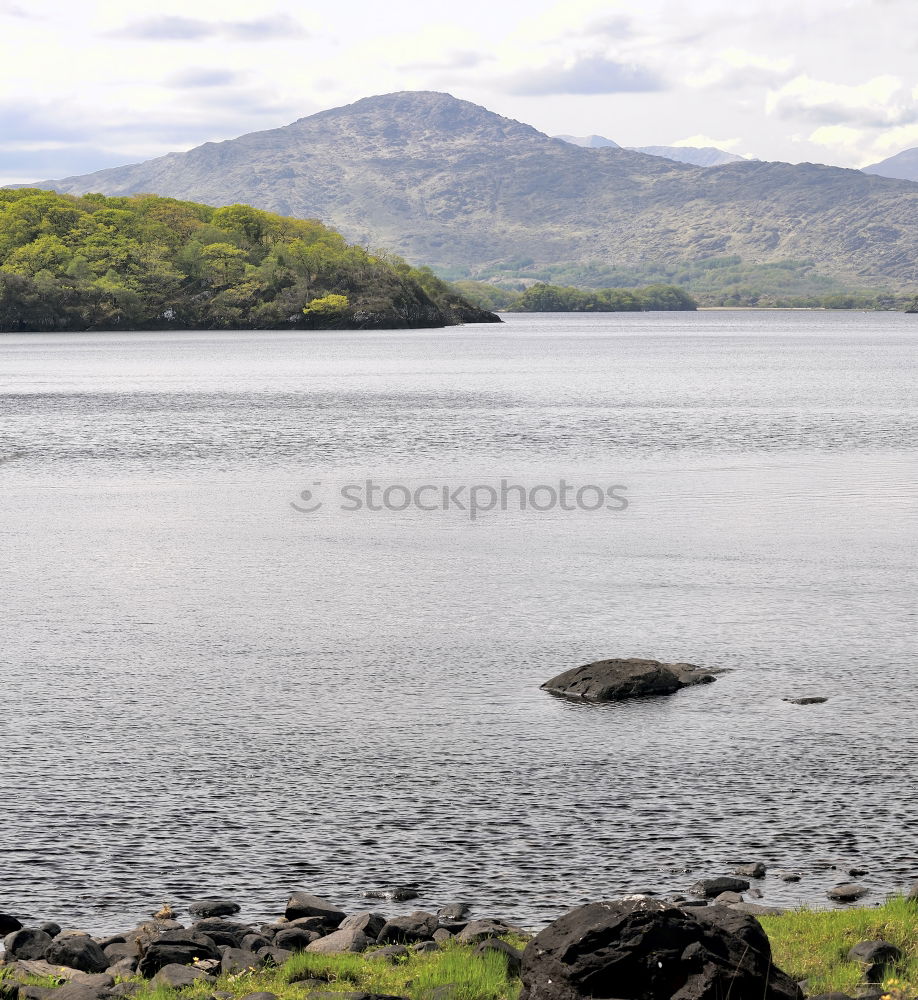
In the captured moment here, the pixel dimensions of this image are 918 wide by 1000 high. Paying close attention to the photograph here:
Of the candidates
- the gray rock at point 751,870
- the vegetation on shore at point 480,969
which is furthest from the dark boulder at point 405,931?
the gray rock at point 751,870

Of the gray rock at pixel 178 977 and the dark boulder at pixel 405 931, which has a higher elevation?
the gray rock at pixel 178 977

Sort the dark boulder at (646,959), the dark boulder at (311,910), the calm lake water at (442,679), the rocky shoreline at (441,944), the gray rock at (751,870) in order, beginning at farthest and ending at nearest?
the calm lake water at (442,679) → the gray rock at (751,870) → the dark boulder at (311,910) → the rocky shoreline at (441,944) → the dark boulder at (646,959)

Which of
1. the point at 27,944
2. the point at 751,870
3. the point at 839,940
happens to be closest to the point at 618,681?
the point at 751,870

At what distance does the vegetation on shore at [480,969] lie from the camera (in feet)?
38.2

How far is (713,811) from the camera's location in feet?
56.9

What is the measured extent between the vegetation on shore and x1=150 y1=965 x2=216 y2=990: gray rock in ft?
0.25

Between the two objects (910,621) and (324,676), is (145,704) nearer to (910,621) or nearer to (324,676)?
(324,676)

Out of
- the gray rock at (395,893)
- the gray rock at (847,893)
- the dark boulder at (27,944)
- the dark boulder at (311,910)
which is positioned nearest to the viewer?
the dark boulder at (27,944)

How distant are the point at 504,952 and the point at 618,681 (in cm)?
1057

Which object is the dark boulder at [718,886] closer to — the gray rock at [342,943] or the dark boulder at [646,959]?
the dark boulder at [646,959]

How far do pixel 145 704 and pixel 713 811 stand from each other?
958cm

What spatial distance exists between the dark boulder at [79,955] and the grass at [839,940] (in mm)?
6314

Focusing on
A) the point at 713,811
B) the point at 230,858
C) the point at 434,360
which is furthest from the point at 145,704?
the point at 434,360

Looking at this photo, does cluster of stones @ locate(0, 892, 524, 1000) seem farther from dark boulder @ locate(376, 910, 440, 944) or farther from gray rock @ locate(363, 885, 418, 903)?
gray rock @ locate(363, 885, 418, 903)
